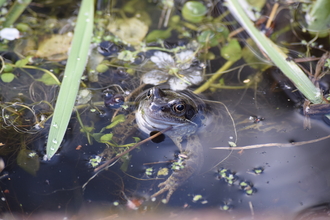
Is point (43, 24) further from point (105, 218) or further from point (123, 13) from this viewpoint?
point (105, 218)

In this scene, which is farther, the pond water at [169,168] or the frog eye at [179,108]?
the frog eye at [179,108]

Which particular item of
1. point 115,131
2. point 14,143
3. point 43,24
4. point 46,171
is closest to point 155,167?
point 115,131

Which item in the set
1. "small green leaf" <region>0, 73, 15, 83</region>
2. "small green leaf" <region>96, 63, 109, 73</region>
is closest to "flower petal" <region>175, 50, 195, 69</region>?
"small green leaf" <region>96, 63, 109, 73</region>

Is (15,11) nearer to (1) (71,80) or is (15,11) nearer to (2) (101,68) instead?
(2) (101,68)

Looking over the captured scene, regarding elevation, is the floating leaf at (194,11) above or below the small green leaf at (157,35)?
above

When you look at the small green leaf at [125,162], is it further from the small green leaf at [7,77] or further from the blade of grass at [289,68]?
the blade of grass at [289,68]

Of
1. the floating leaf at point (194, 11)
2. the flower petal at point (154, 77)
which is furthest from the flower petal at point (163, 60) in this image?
the floating leaf at point (194, 11)
